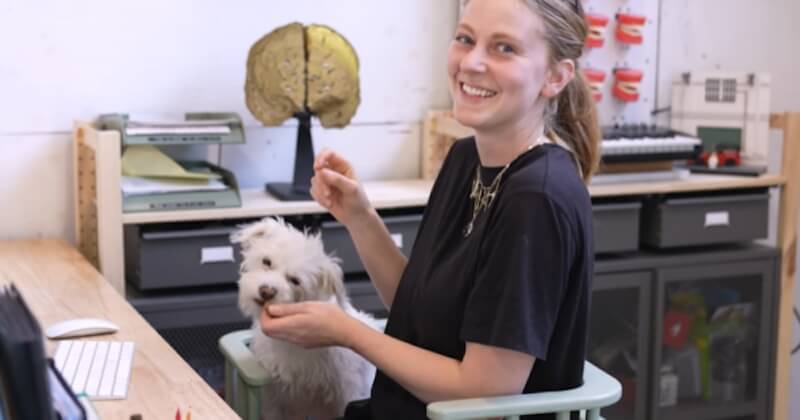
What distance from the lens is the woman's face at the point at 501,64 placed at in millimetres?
1613

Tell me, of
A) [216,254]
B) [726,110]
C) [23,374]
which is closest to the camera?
[23,374]

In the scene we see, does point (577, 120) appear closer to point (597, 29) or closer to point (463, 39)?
point (463, 39)

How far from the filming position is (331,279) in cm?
193

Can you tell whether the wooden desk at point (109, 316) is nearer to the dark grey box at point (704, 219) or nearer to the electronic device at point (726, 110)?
the dark grey box at point (704, 219)

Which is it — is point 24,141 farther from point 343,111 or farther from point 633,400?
point 633,400

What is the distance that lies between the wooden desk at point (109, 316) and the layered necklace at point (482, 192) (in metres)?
0.52

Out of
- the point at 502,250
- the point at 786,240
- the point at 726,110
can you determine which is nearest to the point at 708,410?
the point at 786,240

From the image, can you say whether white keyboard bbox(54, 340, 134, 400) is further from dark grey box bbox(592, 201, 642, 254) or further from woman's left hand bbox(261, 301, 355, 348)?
dark grey box bbox(592, 201, 642, 254)

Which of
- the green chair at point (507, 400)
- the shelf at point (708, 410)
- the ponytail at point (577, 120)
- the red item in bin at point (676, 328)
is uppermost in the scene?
the ponytail at point (577, 120)

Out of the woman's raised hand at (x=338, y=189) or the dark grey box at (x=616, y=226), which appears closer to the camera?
the woman's raised hand at (x=338, y=189)

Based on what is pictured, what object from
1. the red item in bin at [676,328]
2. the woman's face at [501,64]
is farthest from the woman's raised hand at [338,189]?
the red item in bin at [676,328]

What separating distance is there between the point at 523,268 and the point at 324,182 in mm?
522

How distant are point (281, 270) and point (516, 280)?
1.76 feet

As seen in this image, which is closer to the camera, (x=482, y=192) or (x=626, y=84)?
(x=482, y=192)
